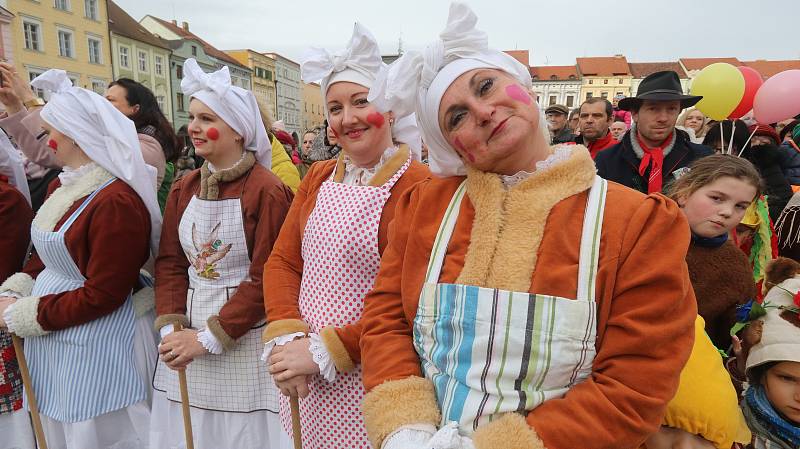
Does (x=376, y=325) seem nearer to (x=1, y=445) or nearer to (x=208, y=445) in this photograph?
(x=208, y=445)

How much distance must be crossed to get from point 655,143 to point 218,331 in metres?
2.97

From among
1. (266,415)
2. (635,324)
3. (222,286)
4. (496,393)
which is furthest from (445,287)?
(266,415)

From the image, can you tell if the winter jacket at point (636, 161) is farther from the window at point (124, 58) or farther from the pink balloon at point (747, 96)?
the window at point (124, 58)

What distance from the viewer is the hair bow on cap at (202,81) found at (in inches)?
89.8

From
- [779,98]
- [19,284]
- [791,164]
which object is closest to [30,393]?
[19,284]

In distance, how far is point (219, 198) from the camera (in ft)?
7.57

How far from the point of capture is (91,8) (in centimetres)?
2980

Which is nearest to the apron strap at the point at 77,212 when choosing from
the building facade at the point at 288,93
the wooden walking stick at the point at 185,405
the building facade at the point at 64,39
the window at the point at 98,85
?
the wooden walking stick at the point at 185,405

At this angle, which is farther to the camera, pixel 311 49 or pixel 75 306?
pixel 75 306

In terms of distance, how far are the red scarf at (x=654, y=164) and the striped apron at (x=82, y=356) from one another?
10.6 ft

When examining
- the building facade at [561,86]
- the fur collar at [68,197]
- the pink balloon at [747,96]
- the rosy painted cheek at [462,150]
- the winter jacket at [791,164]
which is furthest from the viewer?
the building facade at [561,86]

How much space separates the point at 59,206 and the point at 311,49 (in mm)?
1592

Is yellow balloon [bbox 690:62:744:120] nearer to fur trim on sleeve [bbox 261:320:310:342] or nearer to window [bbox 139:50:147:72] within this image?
fur trim on sleeve [bbox 261:320:310:342]

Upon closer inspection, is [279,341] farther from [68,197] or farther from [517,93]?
[68,197]
